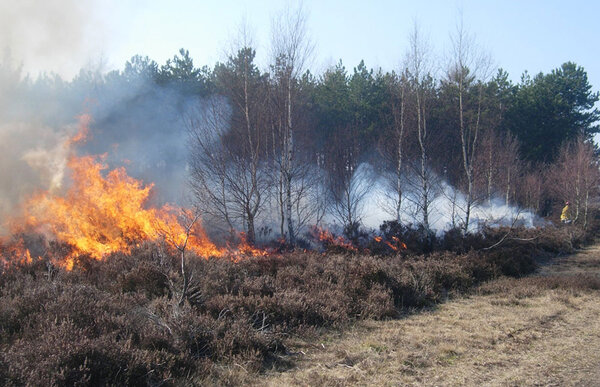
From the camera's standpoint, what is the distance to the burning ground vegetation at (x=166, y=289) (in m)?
4.76

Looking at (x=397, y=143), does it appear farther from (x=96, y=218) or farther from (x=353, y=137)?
(x=96, y=218)

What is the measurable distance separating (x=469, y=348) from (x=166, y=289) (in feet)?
17.7

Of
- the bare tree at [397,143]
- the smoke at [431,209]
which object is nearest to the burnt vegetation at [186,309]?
the bare tree at [397,143]

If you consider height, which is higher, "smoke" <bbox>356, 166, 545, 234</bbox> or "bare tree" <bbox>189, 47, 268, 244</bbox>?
"bare tree" <bbox>189, 47, 268, 244</bbox>

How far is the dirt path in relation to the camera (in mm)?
5289

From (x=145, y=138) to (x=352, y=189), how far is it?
11947 mm

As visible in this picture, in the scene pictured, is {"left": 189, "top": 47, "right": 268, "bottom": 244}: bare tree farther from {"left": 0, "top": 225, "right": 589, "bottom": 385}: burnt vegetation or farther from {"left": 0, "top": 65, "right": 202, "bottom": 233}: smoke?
{"left": 0, "top": 225, "right": 589, "bottom": 385}: burnt vegetation

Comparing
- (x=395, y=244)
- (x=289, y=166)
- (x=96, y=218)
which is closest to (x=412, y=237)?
(x=395, y=244)

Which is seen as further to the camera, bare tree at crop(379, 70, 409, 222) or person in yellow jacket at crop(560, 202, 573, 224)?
person in yellow jacket at crop(560, 202, 573, 224)

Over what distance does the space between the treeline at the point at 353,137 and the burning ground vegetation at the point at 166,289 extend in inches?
131

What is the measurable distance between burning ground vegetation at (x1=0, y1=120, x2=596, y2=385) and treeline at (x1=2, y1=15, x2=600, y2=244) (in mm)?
3322

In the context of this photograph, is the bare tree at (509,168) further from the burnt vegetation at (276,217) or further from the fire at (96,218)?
the fire at (96,218)

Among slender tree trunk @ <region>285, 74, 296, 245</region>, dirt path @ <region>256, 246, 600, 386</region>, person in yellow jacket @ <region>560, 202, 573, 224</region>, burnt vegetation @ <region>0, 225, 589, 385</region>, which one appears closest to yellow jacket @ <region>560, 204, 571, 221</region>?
Result: person in yellow jacket @ <region>560, 202, 573, 224</region>

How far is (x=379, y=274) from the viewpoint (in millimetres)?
9703
